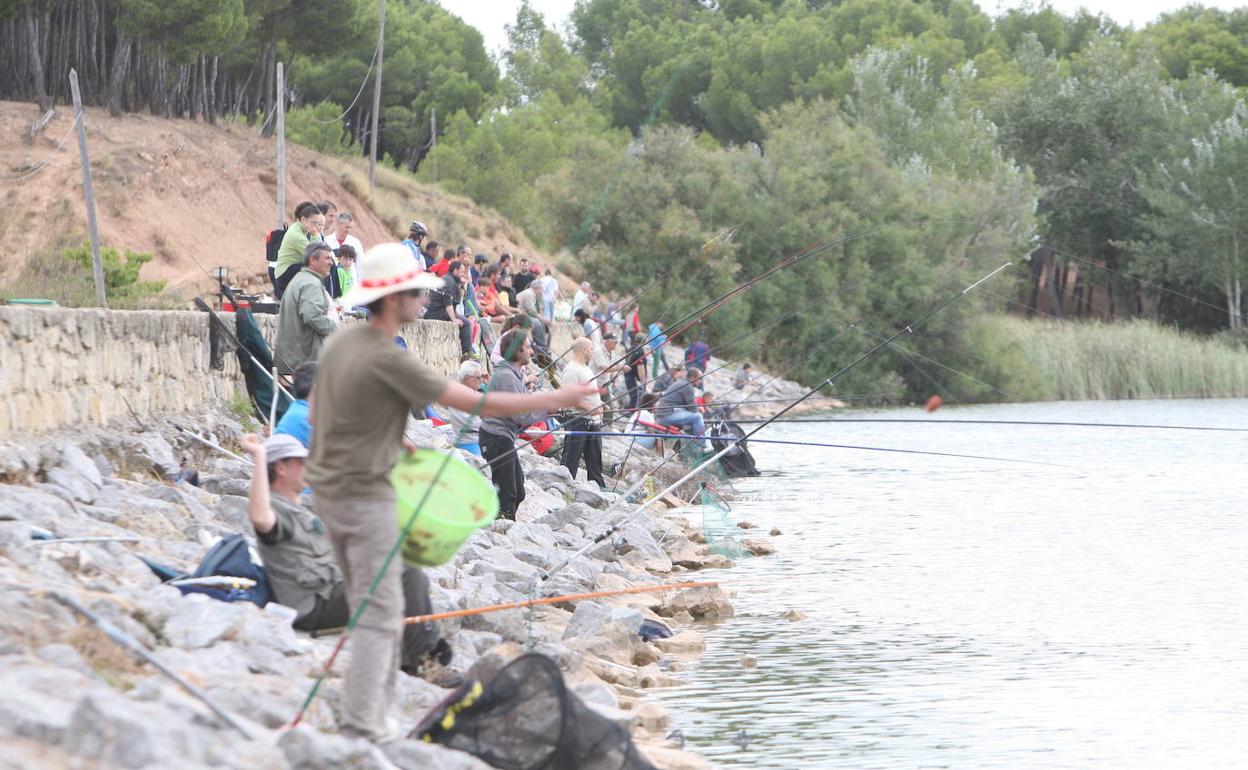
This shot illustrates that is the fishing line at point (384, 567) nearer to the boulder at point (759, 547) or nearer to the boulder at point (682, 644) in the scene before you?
the boulder at point (682, 644)

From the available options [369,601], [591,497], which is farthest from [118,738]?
[591,497]

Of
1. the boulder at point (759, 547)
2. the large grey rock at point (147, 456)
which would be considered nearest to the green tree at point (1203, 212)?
the boulder at point (759, 547)

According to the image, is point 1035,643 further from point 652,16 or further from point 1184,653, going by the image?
point 652,16

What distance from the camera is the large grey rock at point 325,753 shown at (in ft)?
14.7

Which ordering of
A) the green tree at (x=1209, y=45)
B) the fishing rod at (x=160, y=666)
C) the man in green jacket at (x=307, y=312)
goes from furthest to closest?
the green tree at (x=1209, y=45) → the man in green jacket at (x=307, y=312) → the fishing rod at (x=160, y=666)

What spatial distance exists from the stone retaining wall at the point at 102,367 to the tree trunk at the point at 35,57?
1734cm

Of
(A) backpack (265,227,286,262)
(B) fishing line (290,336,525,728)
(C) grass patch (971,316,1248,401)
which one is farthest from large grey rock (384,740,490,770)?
(C) grass patch (971,316,1248,401)

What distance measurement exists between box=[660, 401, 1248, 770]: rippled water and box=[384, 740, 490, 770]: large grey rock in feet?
7.21

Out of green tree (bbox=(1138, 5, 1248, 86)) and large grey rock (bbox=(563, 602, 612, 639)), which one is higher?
green tree (bbox=(1138, 5, 1248, 86))

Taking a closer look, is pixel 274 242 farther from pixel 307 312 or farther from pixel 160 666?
pixel 160 666

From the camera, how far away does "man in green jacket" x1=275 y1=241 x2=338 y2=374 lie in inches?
370

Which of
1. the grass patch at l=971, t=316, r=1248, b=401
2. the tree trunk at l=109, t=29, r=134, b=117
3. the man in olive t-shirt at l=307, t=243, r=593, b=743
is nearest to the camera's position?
the man in olive t-shirt at l=307, t=243, r=593, b=743

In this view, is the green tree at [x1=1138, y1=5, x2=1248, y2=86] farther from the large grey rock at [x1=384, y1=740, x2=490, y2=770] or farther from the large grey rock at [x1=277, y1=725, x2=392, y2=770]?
the large grey rock at [x1=277, y1=725, x2=392, y2=770]

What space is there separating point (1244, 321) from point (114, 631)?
42.2 meters
